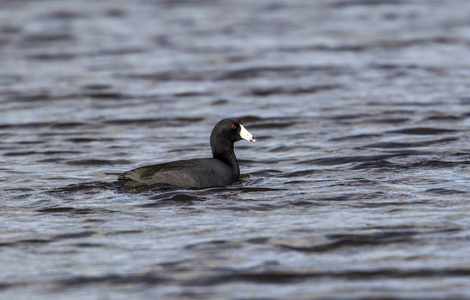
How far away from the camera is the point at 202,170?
11875 mm

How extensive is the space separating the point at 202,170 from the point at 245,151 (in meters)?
4.03

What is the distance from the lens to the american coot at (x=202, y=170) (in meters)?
11.5

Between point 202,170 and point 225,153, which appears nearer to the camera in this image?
point 202,170

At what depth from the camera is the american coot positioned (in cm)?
1151

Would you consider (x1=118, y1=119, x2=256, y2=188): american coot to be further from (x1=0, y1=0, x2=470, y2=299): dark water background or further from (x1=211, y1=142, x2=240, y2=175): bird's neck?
(x1=0, y1=0, x2=470, y2=299): dark water background

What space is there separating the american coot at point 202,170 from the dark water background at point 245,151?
19cm

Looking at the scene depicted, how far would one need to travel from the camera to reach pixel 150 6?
120 ft

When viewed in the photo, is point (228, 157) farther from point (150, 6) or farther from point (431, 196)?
point (150, 6)

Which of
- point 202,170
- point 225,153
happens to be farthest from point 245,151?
point 202,170

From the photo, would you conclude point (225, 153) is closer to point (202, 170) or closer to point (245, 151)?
point (202, 170)

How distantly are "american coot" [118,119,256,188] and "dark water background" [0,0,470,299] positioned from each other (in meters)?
0.19

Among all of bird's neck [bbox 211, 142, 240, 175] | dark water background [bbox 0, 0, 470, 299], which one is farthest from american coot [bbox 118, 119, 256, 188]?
dark water background [bbox 0, 0, 470, 299]

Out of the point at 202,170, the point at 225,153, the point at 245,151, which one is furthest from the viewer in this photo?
the point at 245,151

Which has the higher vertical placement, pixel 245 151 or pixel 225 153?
pixel 225 153
